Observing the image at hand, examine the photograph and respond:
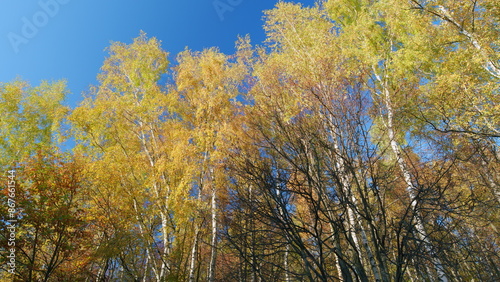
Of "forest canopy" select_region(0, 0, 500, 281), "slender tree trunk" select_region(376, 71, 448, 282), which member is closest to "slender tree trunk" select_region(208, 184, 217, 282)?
"forest canopy" select_region(0, 0, 500, 281)

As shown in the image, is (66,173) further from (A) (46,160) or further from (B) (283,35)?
(B) (283,35)

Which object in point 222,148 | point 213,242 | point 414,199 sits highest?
point 222,148

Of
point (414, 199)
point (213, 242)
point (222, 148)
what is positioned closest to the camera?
point (414, 199)

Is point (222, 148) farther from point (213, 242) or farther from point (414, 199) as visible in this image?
point (414, 199)

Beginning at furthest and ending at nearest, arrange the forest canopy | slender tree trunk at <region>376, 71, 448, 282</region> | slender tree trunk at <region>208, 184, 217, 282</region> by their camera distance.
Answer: slender tree trunk at <region>208, 184, 217, 282</region>
the forest canopy
slender tree trunk at <region>376, 71, 448, 282</region>

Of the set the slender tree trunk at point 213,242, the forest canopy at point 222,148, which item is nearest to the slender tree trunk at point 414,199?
the forest canopy at point 222,148

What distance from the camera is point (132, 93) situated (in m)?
10.9

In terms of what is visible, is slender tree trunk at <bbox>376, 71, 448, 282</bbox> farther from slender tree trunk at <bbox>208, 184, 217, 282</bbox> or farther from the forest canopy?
slender tree trunk at <bbox>208, 184, 217, 282</bbox>

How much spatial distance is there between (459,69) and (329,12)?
6.71m

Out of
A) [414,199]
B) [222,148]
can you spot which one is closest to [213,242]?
[222,148]

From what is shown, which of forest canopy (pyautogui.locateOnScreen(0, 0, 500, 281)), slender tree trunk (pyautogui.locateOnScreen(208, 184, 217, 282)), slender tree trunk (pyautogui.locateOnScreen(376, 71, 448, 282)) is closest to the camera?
slender tree trunk (pyautogui.locateOnScreen(376, 71, 448, 282))

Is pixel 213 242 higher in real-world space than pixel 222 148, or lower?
lower

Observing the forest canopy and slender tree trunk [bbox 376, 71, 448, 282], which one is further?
the forest canopy

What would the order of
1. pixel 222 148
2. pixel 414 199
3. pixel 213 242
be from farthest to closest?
pixel 222 148, pixel 213 242, pixel 414 199
